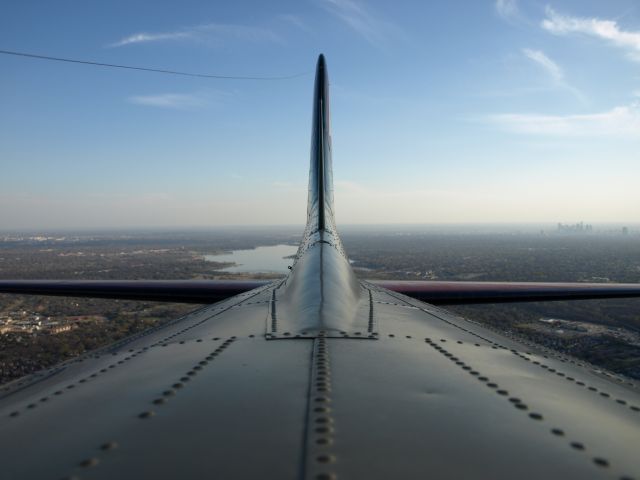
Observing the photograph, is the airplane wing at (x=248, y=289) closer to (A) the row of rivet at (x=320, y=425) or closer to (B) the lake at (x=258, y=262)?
(A) the row of rivet at (x=320, y=425)

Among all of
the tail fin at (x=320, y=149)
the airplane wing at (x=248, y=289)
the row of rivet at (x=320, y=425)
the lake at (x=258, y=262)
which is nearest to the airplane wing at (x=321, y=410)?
the row of rivet at (x=320, y=425)

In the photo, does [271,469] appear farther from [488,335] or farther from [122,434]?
[488,335]

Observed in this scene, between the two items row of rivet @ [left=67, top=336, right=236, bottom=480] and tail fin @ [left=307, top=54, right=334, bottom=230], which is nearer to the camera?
row of rivet @ [left=67, top=336, right=236, bottom=480]

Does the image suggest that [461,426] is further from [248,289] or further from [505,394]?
[248,289]

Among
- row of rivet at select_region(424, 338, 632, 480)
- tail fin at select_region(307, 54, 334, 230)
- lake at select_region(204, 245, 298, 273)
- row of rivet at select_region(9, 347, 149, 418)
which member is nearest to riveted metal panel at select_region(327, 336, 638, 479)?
row of rivet at select_region(424, 338, 632, 480)

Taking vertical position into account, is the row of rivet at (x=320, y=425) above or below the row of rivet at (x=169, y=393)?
above

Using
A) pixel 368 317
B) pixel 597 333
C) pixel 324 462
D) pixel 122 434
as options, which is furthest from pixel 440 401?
pixel 597 333

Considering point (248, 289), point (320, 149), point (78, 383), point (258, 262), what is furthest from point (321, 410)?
point (258, 262)

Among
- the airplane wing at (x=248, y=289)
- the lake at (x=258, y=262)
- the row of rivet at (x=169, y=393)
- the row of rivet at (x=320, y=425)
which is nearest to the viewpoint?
the row of rivet at (x=320, y=425)

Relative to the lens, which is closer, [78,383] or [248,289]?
[78,383]

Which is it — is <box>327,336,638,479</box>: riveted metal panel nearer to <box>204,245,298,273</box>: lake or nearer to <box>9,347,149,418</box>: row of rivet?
<box>9,347,149,418</box>: row of rivet
